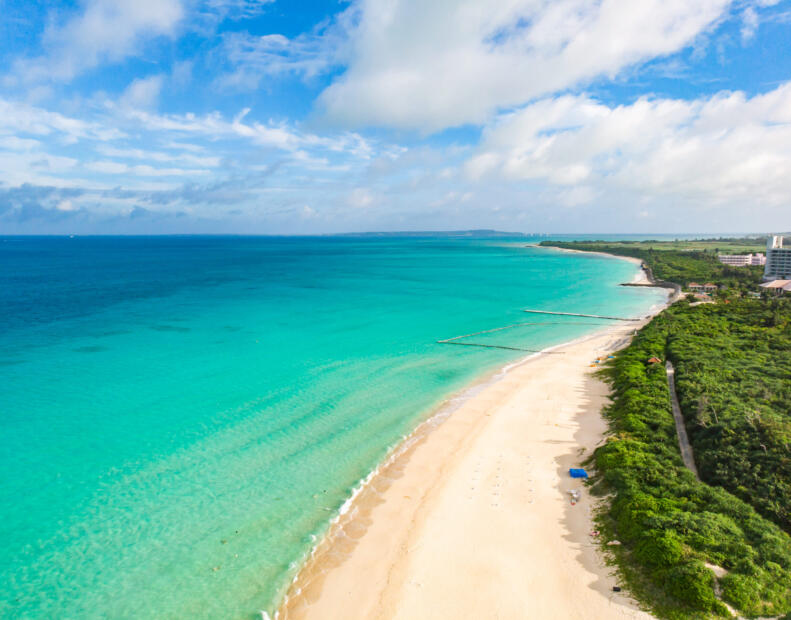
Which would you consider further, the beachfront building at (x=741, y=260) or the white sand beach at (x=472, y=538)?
the beachfront building at (x=741, y=260)

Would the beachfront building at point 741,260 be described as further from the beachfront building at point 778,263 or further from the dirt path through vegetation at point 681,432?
the dirt path through vegetation at point 681,432

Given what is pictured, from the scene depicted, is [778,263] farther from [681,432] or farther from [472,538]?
[472,538]

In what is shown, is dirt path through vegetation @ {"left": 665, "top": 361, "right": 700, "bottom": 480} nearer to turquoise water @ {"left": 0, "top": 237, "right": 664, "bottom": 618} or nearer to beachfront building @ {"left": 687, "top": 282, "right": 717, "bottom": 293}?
turquoise water @ {"left": 0, "top": 237, "right": 664, "bottom": 618}

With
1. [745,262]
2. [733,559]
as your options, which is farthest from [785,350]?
[745,262]

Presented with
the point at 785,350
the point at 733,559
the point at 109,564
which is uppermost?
the point at 785,350

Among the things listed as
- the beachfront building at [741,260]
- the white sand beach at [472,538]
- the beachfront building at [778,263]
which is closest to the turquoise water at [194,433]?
the white sand beach at [472,538]

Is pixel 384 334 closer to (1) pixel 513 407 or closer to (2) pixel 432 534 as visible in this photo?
(1) pixel 513 407

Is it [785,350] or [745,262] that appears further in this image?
[745,262]
